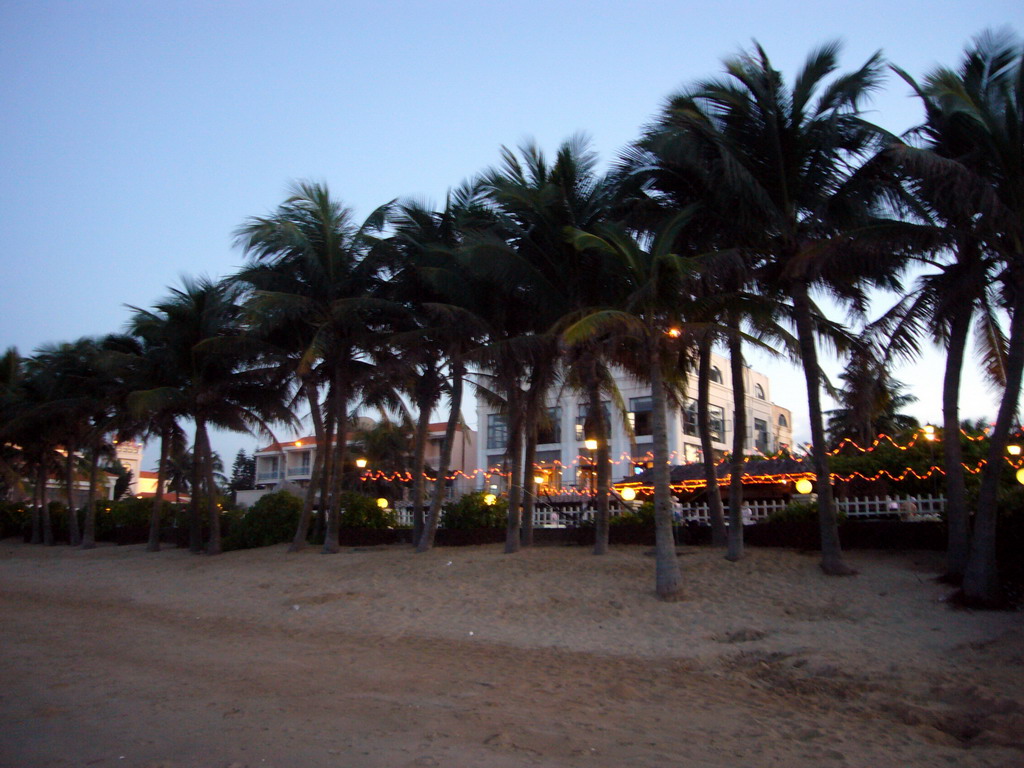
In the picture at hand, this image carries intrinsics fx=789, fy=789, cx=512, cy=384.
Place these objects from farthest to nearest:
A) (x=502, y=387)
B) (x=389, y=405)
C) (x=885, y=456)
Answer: (x=389, y=405)
(x=885, y=456)
(x=502, y=387)

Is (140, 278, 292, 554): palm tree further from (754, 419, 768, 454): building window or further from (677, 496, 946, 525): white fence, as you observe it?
(754, 419, 768, 454): building window

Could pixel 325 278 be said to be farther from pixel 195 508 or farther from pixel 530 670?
pixel 530 670

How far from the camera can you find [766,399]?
4209cm

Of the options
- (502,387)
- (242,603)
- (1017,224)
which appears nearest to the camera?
(1017,224)

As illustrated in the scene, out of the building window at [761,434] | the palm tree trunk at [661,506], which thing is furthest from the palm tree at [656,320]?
the building window at [761,434]

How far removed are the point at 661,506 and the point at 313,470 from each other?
1211 cm

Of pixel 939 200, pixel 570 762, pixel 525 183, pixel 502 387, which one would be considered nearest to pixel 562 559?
pixel 502 387

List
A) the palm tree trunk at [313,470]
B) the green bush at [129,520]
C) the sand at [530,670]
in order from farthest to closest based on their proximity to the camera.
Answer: the green bush at [129,520], the palm tree trunk at [313,470], the sand at [530,670]

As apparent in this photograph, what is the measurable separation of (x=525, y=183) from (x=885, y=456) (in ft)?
41.4

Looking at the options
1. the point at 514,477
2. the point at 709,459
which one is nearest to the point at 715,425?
the point at 709,459

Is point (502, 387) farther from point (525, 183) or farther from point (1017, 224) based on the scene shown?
point (1017, 224)

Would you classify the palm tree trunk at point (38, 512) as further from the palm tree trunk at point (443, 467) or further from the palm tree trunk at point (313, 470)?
the palm tree trunk at point (443, 467)

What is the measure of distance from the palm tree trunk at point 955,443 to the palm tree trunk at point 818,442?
158 centimetres

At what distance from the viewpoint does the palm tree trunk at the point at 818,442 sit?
1251 cm
